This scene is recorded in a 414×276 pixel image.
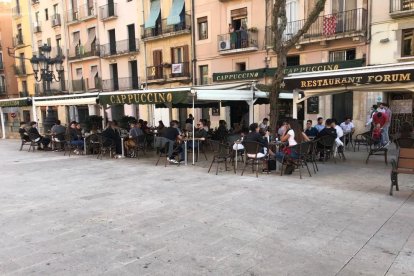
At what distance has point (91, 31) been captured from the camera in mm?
29188

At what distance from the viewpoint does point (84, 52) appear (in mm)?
29656

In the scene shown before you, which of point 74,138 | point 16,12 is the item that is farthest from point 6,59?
point 74,138

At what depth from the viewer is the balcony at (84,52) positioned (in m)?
28.5

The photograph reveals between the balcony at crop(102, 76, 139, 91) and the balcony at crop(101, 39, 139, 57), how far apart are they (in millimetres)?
1999

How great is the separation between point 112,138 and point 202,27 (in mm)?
12767

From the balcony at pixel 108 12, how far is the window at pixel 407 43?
20.0 meters

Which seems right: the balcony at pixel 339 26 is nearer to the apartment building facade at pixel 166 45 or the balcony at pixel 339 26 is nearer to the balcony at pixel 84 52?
the apartment building facade at pixel 166 45

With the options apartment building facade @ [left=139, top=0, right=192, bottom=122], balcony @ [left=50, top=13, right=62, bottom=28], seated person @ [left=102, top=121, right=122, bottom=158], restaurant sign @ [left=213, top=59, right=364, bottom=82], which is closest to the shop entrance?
restaurant sign @ [left=213, top=59, right=364, bottom=82]

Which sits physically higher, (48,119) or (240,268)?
(48,119)

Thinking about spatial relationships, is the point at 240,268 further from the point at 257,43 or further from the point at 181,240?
the point at 257,43

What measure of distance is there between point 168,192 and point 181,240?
2.46 metres

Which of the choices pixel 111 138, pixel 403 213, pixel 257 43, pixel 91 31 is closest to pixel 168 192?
pixel 403 213

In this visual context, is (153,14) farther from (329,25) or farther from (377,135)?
(377,135)

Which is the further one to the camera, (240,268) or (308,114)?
(308,114)
